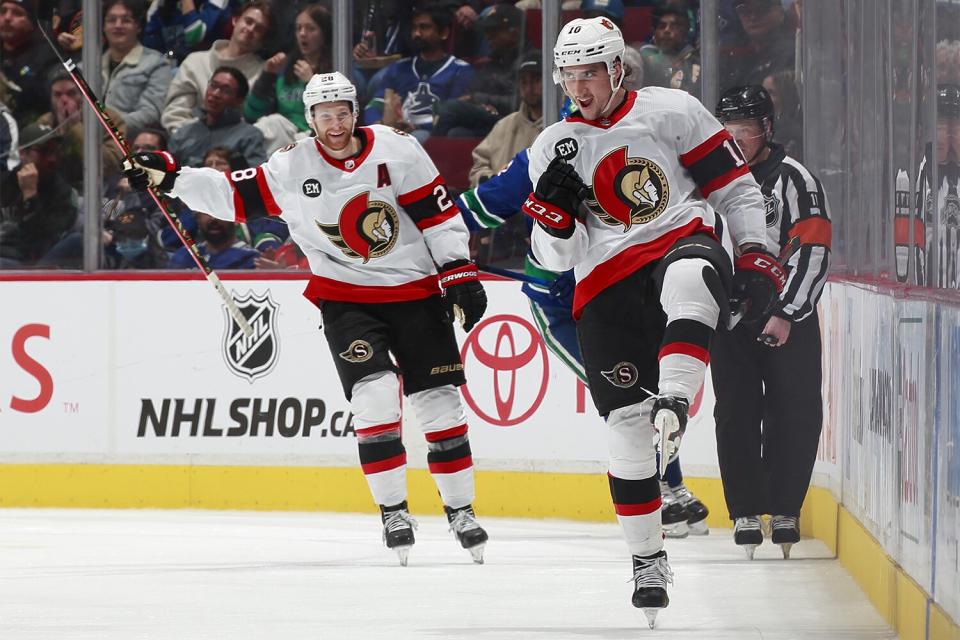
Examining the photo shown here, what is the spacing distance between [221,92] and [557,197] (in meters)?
3.30

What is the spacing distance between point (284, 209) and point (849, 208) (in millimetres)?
1671

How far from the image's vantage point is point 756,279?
12.6 feet

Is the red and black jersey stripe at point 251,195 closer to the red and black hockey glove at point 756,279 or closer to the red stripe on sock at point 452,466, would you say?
the red stripe on sock at point 452,466

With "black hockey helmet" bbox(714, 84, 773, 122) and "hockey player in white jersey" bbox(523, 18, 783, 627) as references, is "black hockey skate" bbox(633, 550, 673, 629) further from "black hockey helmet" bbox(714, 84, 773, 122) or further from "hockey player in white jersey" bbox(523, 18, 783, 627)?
"black hockey helmet" bbox(714, 84, 773, 122)

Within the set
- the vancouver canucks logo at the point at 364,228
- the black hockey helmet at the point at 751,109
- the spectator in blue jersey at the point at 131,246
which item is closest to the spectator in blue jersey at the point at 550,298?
the vancouver canucks logo at the point at 364,228

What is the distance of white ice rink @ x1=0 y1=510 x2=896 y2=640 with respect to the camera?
3686 mm

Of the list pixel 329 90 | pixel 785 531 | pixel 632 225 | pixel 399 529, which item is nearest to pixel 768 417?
pixel 785 531

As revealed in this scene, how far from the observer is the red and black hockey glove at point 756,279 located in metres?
3.81

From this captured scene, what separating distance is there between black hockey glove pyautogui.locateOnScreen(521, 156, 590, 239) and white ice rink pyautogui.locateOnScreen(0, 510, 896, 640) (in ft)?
2.94

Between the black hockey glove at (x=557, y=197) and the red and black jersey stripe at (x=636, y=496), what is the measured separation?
1.87 feet

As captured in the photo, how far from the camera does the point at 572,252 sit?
3756 millimetres

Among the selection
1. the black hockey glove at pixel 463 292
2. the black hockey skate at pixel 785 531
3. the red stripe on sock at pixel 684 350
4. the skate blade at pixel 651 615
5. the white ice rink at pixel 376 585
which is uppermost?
the black hockey glove at pixel 463 292

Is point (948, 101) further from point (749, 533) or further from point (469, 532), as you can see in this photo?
point (469, 532)

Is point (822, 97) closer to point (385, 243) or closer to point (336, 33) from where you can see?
point (385, 243)
